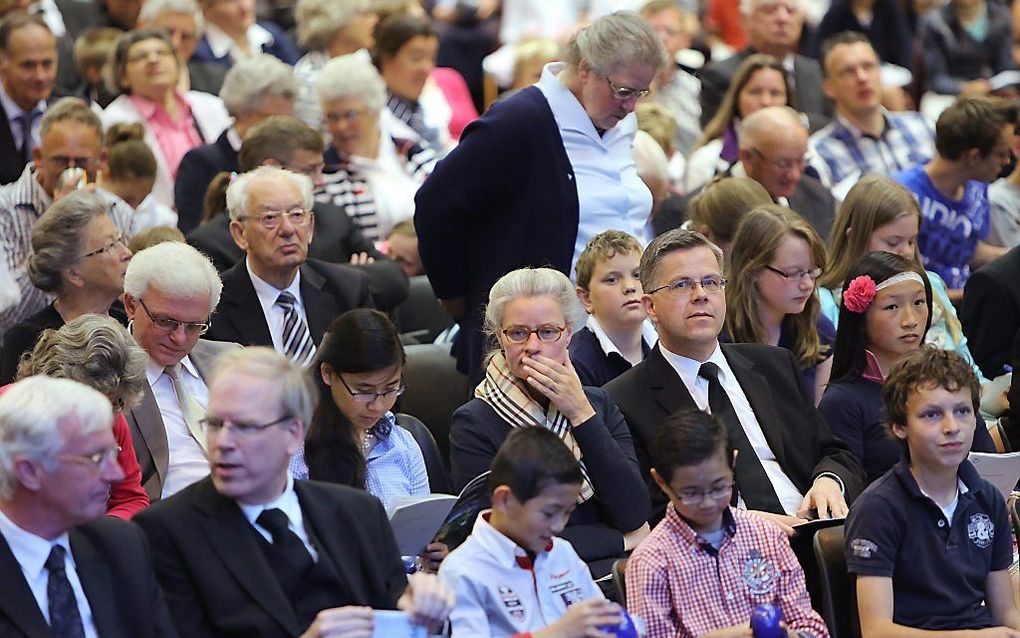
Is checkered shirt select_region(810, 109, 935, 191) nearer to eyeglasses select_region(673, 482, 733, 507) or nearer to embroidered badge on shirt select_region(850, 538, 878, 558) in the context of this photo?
embroidered badge on shirt select_region(850, 538, 878, 558)

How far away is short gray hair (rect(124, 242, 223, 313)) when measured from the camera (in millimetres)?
4336

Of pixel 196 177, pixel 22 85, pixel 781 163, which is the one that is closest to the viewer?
pixel 781 163

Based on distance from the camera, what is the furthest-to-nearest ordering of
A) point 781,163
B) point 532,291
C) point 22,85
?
1. point 22,85
2. point 781,163
3. point 532,291

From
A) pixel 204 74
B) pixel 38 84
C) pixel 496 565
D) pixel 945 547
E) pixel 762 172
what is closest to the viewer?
pixel 496 565

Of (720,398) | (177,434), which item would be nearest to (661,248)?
(720,398)

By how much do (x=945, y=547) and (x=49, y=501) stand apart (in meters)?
2.11

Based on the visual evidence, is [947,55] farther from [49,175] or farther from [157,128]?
[49,175]

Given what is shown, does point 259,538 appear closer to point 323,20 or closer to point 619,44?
point 619,44

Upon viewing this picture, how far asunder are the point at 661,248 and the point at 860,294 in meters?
0.70

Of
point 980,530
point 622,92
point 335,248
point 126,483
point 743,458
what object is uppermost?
point 622,92

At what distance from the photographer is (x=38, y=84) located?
700 centimetres

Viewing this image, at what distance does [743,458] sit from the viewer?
4355 mm

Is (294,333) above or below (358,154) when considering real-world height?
below

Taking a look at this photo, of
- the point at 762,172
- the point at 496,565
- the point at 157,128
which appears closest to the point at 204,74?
the point at 157,128
